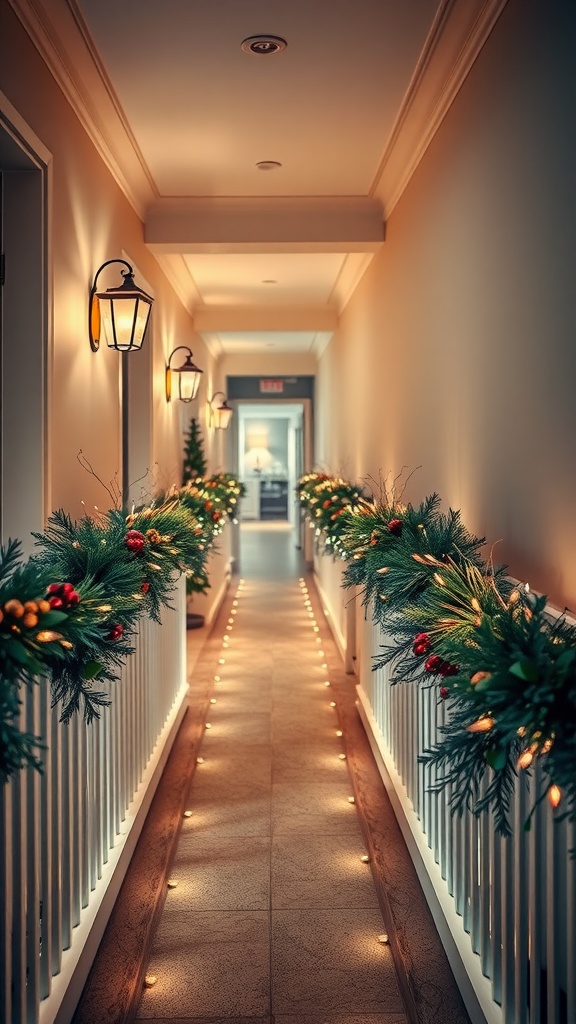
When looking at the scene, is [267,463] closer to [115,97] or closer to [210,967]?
[115,97]

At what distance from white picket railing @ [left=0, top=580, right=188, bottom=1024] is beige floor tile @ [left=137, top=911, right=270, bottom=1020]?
20cm

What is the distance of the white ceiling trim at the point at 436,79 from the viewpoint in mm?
2812

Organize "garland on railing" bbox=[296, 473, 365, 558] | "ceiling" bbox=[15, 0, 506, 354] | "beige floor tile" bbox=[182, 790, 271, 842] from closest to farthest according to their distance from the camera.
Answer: "ceiling" bbox=[15, 0, 506, 354] → "beige floor tile" bbox=[182, 790, 271, 842] → "garland on railing" bbox=[296, 473, 365, 558]

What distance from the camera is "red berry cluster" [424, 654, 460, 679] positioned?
70.1 inches

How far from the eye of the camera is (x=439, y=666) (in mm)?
1787

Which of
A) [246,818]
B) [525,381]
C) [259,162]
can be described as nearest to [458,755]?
[525,381]

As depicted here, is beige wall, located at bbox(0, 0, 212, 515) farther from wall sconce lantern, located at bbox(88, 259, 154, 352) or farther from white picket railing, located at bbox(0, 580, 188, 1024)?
white picket railing, located at bbox(0, 580, 188, 1024)

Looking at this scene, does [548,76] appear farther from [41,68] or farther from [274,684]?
[274,684]

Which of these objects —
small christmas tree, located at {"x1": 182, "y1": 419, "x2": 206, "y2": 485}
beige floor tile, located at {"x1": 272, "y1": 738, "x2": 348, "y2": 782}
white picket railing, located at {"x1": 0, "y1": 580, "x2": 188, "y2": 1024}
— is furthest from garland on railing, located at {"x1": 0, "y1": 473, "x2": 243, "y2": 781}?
small christmas tree, located at {"x1": 182, "y1": 419, "x2": 206, "y2": 485}

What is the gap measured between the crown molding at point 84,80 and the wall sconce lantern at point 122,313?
0.60 m

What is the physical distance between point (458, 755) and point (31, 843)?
1.01 metres

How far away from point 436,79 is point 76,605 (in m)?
2.57

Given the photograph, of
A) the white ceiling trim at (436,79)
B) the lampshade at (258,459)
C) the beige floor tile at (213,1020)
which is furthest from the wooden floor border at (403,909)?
the lampshade at (258,459)

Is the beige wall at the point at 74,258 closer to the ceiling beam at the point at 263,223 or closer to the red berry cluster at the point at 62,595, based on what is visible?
the ceiling beam at the point at 263,223
